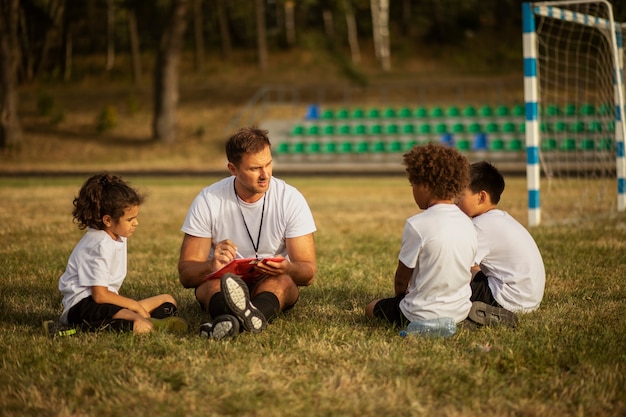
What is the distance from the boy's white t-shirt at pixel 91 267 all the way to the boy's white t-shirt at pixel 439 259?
1.96 metres

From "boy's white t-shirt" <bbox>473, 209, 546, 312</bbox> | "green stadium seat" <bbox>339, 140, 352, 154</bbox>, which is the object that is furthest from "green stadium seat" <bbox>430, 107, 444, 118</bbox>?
"boy's white t-shirt" <bbox>473, 209, 546, 312</bbox>

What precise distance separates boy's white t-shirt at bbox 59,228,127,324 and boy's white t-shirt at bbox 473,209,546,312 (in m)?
2.48

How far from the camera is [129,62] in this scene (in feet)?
156

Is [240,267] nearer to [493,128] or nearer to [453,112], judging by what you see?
[493,128]

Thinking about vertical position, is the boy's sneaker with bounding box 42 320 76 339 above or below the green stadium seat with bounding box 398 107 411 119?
below

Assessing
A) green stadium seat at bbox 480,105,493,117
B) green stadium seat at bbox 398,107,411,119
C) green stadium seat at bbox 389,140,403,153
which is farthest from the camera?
green stadium seat at bbox 398,107,411,119

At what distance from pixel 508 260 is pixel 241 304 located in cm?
189

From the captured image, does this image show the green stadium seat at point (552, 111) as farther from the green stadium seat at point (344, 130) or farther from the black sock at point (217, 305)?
the black sock at point (217, 305)

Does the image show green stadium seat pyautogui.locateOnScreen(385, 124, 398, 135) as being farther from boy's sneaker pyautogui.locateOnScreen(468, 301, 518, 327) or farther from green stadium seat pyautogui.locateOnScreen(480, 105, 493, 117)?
boy's sneaker pyautogui.locateOnScreen(468, 301, 518, 327)

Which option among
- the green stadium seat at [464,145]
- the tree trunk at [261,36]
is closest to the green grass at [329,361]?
the green stadium seat at [464,145]

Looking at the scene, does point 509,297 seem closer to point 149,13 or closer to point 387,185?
point 387,185

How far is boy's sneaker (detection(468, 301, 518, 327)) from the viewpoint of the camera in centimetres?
515

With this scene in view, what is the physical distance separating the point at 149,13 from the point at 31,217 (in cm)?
4064

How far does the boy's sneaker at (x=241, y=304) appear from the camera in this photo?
477cm
